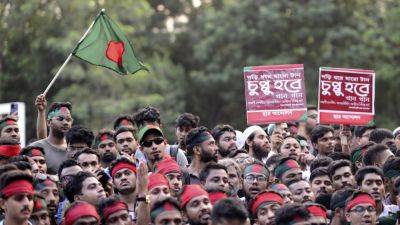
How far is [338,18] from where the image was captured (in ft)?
109

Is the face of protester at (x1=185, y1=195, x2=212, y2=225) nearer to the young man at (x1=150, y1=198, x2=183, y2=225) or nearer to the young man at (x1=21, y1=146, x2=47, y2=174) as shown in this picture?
the young man at (x1=150, y1=198, x2=183, y2=225)

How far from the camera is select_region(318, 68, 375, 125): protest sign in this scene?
580 inches

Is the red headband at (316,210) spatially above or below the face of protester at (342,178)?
below

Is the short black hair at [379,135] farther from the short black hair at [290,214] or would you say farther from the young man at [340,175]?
the short black hair at [290,214]

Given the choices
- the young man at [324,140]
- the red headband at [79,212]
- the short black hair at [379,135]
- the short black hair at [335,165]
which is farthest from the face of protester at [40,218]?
the short black hair at [379,135]

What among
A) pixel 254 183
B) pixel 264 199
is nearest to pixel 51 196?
pixel 264 199

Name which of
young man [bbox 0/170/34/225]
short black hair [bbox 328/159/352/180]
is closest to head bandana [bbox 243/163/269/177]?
short black hair [bbox 328/159/352/180]

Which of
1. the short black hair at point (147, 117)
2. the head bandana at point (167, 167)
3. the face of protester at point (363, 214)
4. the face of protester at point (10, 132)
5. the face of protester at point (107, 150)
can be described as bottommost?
the face of protester at point (363, 214)

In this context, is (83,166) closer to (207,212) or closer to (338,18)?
(207,212)

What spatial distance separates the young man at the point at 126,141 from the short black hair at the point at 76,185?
1715 millimetres

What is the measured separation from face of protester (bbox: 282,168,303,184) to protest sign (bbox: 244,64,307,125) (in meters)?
1.93

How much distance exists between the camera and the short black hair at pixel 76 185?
37.5 ft

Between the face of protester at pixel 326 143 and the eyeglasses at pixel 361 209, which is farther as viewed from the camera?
the face of protester at pixel 326 143

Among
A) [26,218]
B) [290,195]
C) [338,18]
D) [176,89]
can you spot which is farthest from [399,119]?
[26,218]
